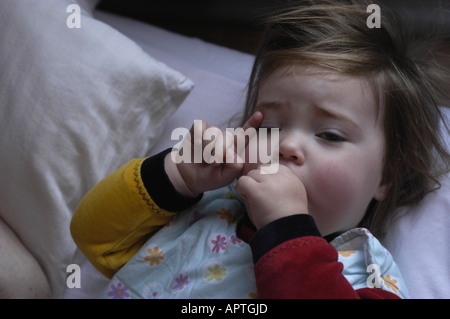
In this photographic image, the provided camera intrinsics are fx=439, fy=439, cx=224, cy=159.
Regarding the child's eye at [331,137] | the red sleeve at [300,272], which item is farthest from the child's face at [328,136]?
the red sleeve at [300,272]

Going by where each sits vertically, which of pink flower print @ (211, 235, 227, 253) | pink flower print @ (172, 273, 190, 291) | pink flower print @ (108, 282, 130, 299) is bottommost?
pink flower print @ (108, 282, 130, 299)

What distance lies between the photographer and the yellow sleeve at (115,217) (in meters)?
0.83

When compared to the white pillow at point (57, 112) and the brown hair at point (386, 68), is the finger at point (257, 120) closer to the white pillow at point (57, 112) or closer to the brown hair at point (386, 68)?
the brown hair at point (386, 68)

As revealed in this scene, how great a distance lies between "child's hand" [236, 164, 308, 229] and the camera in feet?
2.30

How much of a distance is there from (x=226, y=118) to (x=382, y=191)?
0.42m

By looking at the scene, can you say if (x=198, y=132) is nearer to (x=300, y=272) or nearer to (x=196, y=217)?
(x=196, y=217)

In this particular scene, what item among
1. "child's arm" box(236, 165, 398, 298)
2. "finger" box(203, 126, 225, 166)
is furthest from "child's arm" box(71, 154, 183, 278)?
"child's arm" box(236, 165, 398, 298)

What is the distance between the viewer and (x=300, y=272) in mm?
646

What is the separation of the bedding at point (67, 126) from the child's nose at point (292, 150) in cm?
32

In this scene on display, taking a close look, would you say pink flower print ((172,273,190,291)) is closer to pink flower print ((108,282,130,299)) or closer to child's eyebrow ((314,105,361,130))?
pink flower print ((108,282,130,299))
